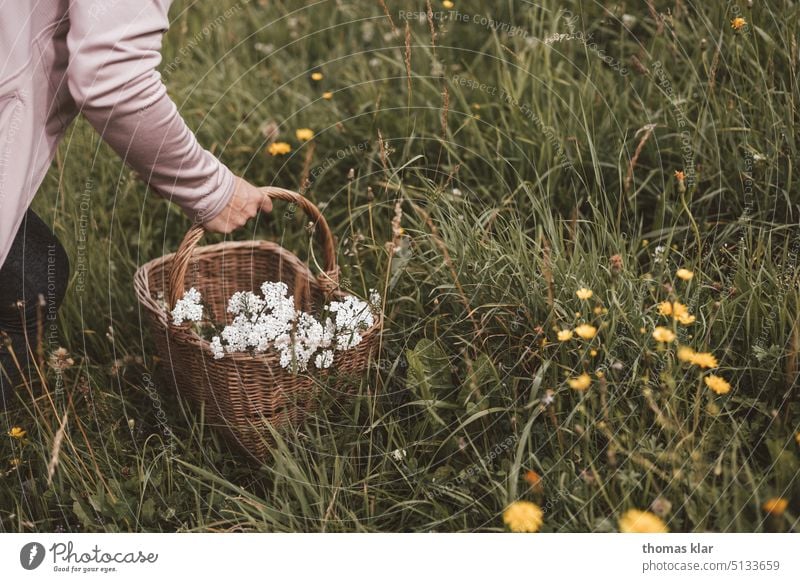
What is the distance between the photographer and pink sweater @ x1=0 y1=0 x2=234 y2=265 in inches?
44.8

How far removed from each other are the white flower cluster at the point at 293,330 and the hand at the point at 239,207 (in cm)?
15

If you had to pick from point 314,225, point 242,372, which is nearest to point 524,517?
point 242,372

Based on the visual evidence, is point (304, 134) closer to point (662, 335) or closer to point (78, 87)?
point (78, 87)

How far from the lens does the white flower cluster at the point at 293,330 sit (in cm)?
142

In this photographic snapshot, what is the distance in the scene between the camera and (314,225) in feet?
5.23

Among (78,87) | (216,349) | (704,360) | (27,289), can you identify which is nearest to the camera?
(78,87)

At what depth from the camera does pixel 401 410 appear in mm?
1501

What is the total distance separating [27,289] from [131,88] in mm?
571

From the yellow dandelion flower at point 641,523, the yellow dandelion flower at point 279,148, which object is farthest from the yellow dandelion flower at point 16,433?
the yellow dandelion flower at point 641,523

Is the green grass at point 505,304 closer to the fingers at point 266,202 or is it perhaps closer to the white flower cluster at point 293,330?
the white flower cluster at point 293,330

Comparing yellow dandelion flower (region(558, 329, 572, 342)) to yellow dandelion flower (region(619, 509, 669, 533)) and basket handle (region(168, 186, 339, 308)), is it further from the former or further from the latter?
basket handle (region(168, 186, 339, 308))
